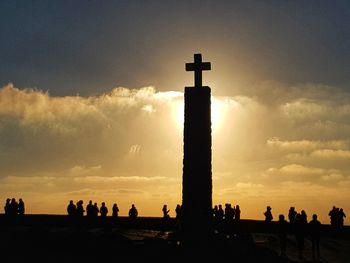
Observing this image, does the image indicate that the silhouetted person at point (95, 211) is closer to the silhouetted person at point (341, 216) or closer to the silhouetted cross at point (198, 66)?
the silhouetted cross at point (198, 66)

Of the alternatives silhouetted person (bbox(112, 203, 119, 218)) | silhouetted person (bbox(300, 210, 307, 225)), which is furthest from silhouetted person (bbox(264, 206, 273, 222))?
silhouetted person (bbox(112, 203, 119, 218))

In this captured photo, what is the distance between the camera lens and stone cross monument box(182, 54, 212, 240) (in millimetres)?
22453

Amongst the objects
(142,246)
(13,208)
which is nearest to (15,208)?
(13,208)

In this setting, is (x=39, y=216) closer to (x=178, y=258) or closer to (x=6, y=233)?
(x=6, y=233)

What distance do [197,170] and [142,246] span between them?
3.79 m

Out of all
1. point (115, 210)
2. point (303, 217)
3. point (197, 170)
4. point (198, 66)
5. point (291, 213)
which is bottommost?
point (303, 217)

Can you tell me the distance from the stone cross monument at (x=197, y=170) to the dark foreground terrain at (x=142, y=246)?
849mm

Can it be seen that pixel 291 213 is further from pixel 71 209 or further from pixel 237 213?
pixel 71 209

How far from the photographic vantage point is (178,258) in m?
21.3

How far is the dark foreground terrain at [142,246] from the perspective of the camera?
2166 centimetres

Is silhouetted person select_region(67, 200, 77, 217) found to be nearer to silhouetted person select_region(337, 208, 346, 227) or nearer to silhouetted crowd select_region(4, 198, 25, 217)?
silhouetted crowd select_region(4, 198, 25, 217)

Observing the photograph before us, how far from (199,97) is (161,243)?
19.9 feet

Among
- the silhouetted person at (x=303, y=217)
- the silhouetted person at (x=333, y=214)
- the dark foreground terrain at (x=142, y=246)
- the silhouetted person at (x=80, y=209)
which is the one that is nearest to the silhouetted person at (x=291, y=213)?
the dark foreground terrain at (x=142, y=246)

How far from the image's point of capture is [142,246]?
2297 centimetres
